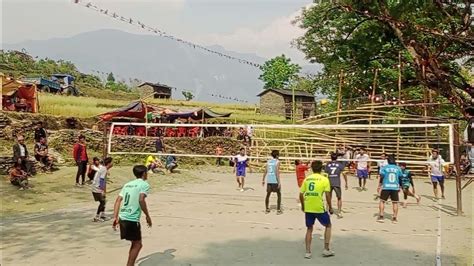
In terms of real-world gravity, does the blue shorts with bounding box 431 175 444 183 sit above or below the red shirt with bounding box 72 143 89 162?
below

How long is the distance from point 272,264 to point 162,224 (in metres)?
4.39

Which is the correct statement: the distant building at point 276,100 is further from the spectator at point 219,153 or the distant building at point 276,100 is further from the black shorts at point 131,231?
the black shorts at point 131,231

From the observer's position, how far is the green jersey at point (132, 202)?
7.37 meters

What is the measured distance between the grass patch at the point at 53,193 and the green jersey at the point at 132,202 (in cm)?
648

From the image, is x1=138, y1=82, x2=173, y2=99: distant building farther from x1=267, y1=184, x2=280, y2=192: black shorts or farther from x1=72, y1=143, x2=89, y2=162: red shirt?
x1=267, y1=184, x2=280, y2=192: black shorts

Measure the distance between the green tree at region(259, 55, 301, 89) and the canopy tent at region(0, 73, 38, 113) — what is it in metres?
50.8

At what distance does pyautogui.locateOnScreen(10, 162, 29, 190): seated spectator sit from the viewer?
1561 centimetres

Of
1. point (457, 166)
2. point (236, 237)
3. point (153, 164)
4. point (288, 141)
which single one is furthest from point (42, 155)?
point (457, 166)

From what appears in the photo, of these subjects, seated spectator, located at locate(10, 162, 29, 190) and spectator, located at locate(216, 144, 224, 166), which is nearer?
seated spectator, located at locate(10, 162, 29, 190)

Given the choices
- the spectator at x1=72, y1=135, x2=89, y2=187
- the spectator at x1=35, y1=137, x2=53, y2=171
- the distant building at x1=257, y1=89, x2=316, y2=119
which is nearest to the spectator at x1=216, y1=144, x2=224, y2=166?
the spectator at x1=35, y1=137, x2=53, y2=171

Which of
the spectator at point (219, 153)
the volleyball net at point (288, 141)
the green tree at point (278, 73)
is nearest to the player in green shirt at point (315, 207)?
the volleyball net at point (288, 141)

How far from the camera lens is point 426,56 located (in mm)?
2838

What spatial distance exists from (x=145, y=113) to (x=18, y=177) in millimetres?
13443

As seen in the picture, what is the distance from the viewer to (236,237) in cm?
1023
